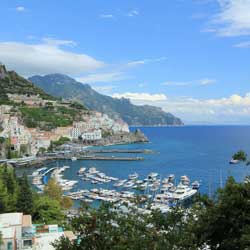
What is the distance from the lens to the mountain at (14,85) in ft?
296

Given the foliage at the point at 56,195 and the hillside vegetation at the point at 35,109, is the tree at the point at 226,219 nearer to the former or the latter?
the foliage at the point at 56,195

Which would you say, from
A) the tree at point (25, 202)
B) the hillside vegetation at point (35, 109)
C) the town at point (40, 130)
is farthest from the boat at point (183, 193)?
the hillside vegetation at point (35, 109)

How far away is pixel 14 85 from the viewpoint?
314 ft

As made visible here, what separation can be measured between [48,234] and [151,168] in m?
38.4

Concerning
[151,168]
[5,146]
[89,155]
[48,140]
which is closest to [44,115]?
[48,140]

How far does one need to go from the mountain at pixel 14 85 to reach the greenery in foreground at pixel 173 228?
3333 inches

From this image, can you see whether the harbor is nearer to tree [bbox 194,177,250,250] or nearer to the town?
the town

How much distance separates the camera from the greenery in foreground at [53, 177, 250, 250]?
5.45 meters

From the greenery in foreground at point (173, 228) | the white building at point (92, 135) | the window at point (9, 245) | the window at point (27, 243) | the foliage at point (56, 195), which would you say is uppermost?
the greenery in foreground at point (173, 228)

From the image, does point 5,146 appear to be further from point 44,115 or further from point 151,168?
point 44,115

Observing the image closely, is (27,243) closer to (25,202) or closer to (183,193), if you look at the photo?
(25,202)

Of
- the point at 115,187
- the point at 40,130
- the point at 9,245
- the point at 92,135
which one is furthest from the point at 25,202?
the point at 92,135

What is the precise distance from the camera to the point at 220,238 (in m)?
6.27

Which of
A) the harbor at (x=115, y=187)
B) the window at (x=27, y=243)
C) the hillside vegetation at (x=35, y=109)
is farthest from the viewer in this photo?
the hillside vegetation at (x=35, y=109)
